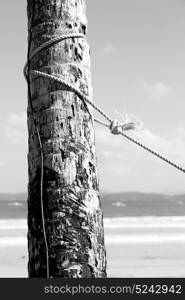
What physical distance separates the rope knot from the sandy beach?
7.12 metres

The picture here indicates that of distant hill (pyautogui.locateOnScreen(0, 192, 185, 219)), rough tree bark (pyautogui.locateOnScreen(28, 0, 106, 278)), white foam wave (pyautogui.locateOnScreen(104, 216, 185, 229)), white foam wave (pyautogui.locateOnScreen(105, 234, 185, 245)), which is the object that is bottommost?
rough tree bark (pyautogui.locateOnScreen(28, 0, 106, 278))

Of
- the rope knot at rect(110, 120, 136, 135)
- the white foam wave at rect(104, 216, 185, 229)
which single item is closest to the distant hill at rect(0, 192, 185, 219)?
the white foam wave at rect(104, 216, 185, 229)

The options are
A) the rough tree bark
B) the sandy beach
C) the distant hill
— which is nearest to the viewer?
the rough tree bark

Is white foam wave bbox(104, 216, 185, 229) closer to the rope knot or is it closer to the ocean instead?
the ocean

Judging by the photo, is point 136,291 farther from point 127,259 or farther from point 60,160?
point 127,259

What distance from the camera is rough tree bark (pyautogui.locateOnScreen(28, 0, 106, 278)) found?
85.7 inches

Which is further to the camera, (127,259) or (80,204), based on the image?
(127,259)

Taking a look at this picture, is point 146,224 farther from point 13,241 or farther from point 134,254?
point 134,254

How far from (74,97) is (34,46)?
35 cm

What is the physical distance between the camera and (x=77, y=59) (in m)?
2.35

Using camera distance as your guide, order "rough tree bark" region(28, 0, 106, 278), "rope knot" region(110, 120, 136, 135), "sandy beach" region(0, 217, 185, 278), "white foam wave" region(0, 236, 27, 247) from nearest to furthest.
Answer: "rough tree bark" region(28, 0, 106, 278), "rope knot" region(110, 120, 136, 135), "sandy beach" region(0, 217, 185, 278), "white foam wave" region(0, 236, 27, 247)

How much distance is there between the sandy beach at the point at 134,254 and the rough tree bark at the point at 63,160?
23.9 feet

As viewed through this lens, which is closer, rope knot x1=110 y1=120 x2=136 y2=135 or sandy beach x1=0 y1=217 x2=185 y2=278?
rope knot x1=110 y1=120 x2=136 y2=135

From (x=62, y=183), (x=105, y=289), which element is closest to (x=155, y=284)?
(x=105, y=289)
